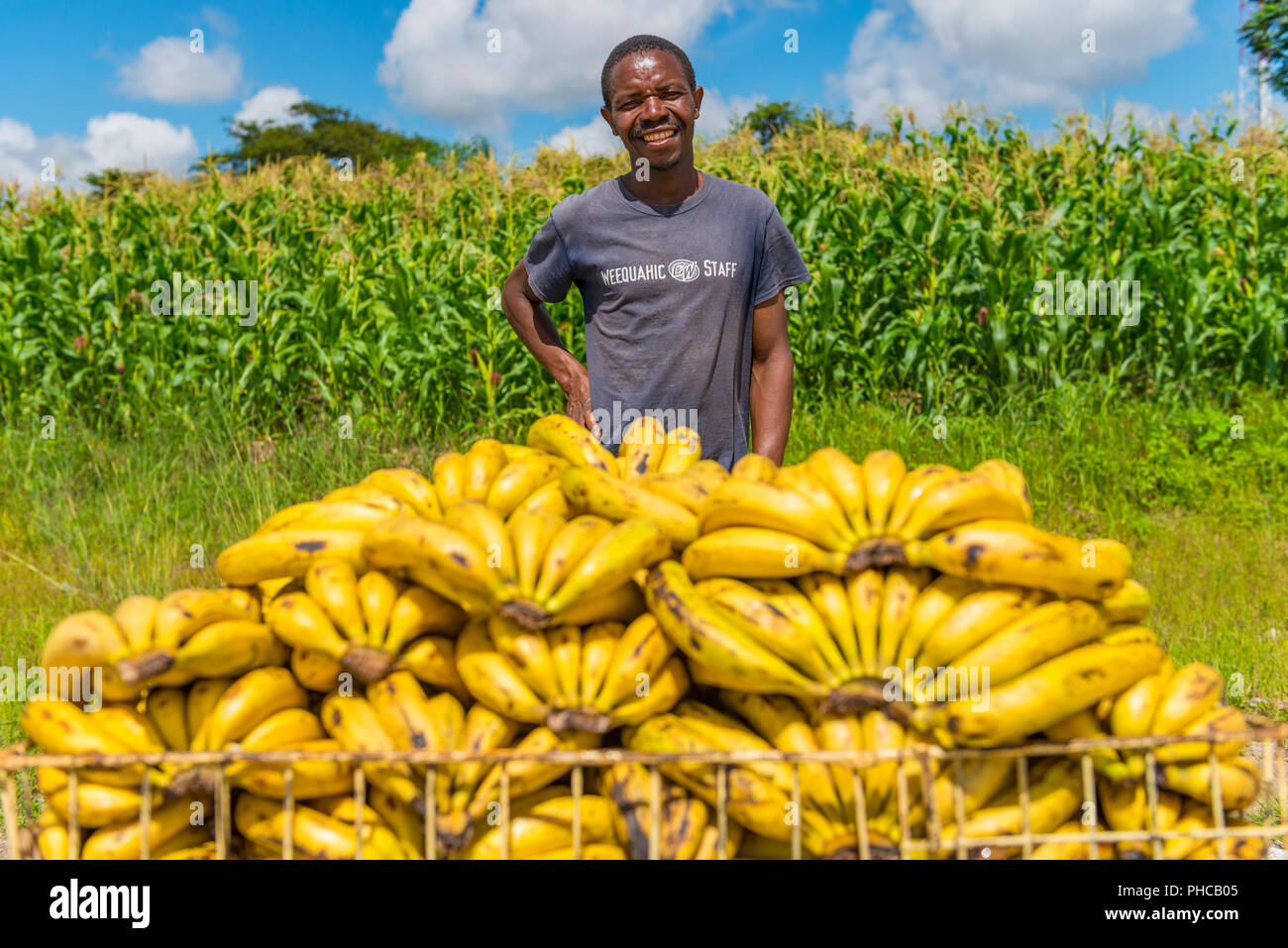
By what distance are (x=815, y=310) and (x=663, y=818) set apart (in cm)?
652

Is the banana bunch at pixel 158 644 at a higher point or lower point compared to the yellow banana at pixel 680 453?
lower

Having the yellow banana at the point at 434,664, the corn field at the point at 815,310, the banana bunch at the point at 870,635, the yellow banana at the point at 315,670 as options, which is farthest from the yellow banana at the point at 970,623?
the corn field at the point at 815,310

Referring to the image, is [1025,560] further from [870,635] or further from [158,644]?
[158,644]

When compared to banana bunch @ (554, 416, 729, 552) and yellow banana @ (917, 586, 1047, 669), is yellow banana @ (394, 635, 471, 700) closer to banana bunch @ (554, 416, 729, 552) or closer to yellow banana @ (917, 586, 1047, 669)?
banana bunch @ (554, 416, 729, 552)

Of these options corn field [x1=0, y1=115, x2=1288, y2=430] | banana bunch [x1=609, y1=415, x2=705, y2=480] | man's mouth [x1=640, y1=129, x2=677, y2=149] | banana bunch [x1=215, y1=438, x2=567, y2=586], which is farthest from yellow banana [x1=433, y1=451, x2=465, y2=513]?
corn field [x1=0, y1=115, x2=1288, y2=430]

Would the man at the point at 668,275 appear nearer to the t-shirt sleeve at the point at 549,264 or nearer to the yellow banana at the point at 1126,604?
the t-shirt sleeve at the point at 549,264

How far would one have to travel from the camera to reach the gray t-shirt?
360cm

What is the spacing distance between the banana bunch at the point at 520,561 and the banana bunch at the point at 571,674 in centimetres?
5

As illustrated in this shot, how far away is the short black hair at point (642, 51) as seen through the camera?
345cm

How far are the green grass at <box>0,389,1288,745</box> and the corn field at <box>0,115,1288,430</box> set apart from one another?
0.33 metres

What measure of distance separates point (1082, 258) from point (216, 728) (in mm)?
7930

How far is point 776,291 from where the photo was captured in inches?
149

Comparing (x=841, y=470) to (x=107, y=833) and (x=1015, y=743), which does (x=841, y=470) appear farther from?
(x=107, y=833)

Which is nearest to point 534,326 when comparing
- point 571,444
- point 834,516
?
point 571,444
